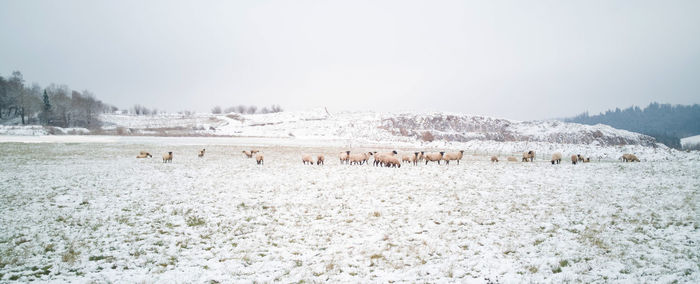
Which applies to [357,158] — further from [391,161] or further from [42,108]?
[42,108]

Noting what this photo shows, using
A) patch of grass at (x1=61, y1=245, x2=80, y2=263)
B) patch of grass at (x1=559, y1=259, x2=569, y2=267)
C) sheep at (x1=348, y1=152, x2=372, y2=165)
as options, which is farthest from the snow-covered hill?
patch of grass at (x1=61, y1=245, x2=80, y2=263)

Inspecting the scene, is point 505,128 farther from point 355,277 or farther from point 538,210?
point 355,277

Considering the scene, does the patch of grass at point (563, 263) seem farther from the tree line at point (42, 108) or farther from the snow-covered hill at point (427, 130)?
the tree line at point (42, 108)

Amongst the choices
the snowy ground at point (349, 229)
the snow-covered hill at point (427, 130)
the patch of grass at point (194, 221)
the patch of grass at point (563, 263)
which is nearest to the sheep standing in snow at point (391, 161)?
the snowy ground at point (349, 229)

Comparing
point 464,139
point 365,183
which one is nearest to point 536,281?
point 365,183

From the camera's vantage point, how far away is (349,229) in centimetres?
1099

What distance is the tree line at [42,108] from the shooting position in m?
84.2

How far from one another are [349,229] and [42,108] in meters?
121

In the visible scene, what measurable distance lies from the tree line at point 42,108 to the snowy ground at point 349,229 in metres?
96.7

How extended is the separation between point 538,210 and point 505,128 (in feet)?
293

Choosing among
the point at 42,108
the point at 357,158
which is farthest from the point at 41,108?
the point at 357,158

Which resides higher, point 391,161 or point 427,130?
point 427,130

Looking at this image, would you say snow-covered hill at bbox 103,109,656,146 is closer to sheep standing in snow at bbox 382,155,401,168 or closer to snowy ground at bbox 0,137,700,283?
sheep standing in snow at bbox 382,155,401,168

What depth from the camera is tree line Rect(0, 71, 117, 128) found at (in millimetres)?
84188
